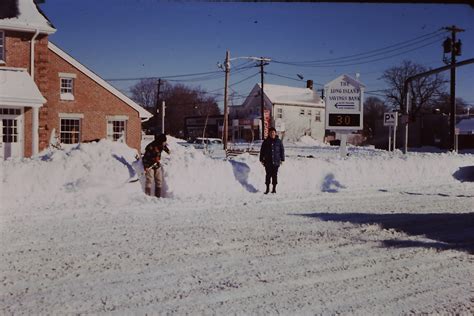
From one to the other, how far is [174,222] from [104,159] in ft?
13.4

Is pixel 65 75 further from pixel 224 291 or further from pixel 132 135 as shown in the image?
pixel 224 291

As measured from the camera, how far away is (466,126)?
5794cm

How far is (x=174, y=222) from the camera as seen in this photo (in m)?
9.11

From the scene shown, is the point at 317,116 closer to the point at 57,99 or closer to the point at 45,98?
the point at 57,99

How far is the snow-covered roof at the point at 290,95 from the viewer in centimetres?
6819

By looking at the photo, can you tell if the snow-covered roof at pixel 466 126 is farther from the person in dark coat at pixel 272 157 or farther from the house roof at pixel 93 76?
the person in dark coat at pixel 272 157

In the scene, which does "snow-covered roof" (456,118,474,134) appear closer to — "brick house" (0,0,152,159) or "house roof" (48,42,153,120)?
"house roof" (48,42,153,120)

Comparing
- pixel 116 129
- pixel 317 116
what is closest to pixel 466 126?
pixel 317 116

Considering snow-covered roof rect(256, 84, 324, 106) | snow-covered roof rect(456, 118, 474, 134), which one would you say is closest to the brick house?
snow-covered roof rect(256, 84, 324, 106)

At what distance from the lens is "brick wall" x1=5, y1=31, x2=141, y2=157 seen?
22.6m

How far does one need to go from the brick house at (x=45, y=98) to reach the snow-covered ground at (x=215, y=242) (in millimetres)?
10336

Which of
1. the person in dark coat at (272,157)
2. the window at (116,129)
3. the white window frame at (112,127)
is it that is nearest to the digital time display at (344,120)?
the person in dark coat at (272,157)

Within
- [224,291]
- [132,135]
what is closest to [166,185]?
[224,291]

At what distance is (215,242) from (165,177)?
18.1 ft
